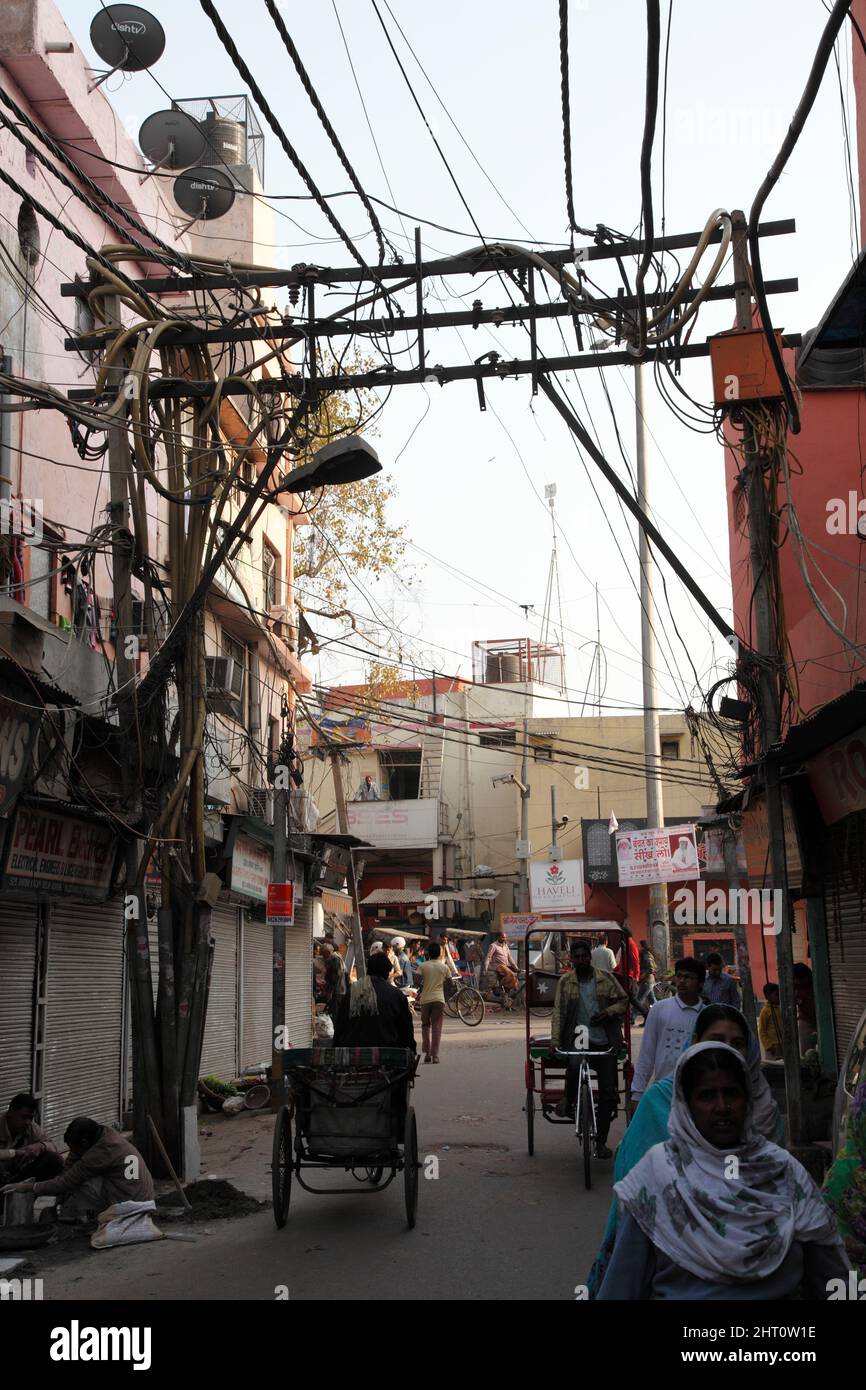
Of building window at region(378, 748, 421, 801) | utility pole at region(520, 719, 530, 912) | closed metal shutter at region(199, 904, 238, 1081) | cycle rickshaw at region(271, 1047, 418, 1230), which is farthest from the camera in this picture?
building window at region(378, 748, 421, 801)

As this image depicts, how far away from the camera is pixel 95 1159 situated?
8.45 metres

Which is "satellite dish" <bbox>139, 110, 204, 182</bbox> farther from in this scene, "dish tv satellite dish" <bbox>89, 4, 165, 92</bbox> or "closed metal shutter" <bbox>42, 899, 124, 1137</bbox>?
"closed metal shutter" <bbox>42, 899, 124, 1137</bbox>

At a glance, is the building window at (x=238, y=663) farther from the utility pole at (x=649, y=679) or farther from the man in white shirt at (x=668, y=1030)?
the man in white shirt at (x=668, y=1030)

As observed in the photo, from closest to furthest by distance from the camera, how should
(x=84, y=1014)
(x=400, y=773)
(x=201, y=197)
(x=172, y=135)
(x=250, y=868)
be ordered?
(x=201, y=197), (x=84, y=1014), (x=172, y=135), (x=250, y=868), (x=400, y=773)

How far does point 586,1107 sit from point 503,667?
138 ft

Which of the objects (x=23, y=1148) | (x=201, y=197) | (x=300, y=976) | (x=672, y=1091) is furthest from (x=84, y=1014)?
(x=300, y=976)

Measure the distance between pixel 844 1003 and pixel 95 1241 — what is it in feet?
25.1

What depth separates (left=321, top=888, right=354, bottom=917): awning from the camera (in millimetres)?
29766

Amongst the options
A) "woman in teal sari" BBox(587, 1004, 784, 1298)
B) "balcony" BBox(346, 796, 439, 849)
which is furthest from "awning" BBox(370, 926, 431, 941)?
"woman in teal sari" BBox(587, 1004, 784, 1298)

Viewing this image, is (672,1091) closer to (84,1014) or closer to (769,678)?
(769,678)

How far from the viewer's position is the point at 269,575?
23.9 metres

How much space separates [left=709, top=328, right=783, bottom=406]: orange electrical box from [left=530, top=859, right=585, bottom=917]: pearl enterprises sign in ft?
76.9

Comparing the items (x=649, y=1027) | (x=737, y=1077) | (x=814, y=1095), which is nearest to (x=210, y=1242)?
(x=649, y=1027)
